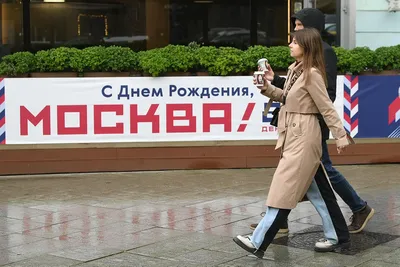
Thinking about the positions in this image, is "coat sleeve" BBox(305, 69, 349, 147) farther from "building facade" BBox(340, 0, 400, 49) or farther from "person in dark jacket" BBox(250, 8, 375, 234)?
"building facade" BBox(340, 0, 400, 49)

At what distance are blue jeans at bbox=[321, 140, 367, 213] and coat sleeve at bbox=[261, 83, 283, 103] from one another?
0.59 metres

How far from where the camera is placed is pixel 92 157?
10.4 metres

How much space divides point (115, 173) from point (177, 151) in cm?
89

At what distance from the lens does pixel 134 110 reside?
1037cm

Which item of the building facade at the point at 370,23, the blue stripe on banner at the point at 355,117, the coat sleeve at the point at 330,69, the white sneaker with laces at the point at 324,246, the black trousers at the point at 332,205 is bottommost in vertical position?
the white sneaker with laces at the point at 324,246

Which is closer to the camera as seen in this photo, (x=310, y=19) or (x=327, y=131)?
(x=327, y=131)

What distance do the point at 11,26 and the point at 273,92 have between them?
6.95 m

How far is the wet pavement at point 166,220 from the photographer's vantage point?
6.29 m

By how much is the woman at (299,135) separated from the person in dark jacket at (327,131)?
7.2 inches

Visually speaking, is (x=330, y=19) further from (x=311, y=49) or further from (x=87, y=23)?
(x=311, y=49)

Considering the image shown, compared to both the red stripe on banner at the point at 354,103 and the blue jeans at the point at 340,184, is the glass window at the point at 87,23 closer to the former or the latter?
the red stripe on banner at the point at 354,103

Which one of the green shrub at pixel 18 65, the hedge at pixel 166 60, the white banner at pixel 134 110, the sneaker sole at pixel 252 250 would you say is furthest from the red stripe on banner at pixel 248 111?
the sneaker sole at pixel 252 250

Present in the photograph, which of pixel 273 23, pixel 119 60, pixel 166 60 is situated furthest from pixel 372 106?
pixel 119 60

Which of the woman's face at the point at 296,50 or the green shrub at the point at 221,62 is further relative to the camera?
the green shrub at the point at 221,62
